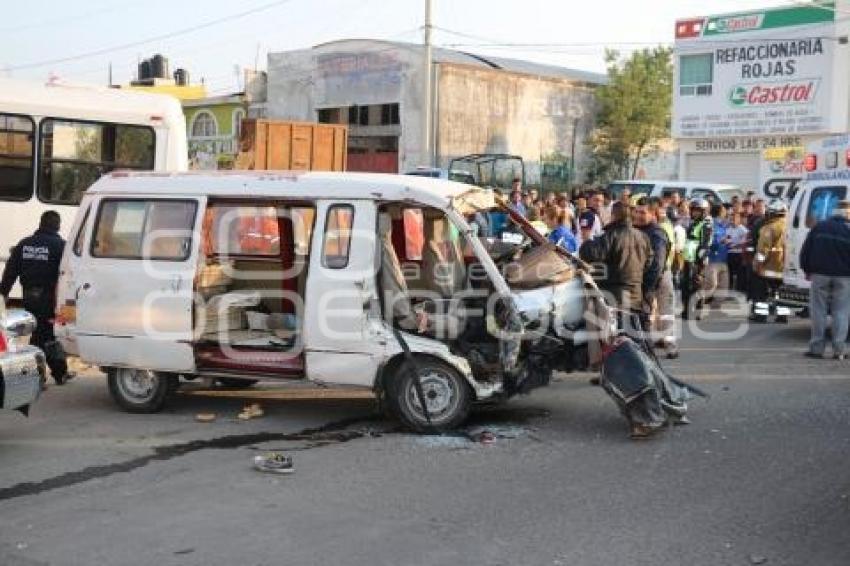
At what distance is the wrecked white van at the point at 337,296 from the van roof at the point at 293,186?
12 millimetres

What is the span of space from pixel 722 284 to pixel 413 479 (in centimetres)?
1110

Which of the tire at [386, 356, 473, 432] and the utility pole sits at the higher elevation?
the utility pole

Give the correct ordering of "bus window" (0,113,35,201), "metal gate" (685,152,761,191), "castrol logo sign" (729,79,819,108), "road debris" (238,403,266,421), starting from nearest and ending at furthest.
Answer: "road debris" (238,403,266,421) < "bus window" (0,113,35,201) < "castrol logo sign" (729,79,819,108) < "metal gate" (685,152,761,191)

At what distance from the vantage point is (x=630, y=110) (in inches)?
1582

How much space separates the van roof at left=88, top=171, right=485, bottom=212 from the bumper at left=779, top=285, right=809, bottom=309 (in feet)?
21.0

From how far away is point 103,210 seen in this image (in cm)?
852

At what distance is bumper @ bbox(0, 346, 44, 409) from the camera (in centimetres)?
689

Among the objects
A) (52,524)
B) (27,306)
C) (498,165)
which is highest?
(498,165)

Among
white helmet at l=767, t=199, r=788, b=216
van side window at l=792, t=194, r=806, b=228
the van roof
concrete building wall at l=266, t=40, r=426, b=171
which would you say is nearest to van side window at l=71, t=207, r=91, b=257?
the van roof

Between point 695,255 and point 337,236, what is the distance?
8.88 meters

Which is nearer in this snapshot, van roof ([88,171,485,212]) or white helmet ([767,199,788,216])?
van roof ([88,171,485,212])

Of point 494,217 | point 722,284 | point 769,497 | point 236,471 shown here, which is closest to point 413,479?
point 236,471

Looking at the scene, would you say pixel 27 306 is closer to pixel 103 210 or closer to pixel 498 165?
pixel 103 210

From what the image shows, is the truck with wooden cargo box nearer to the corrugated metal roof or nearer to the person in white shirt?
the person in white shirt
